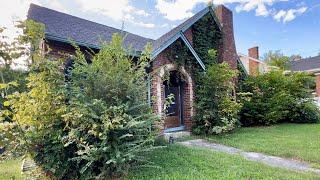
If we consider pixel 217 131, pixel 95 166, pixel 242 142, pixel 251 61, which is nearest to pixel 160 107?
→ pixel 217 131

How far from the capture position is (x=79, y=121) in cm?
613

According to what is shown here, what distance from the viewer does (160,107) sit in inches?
460

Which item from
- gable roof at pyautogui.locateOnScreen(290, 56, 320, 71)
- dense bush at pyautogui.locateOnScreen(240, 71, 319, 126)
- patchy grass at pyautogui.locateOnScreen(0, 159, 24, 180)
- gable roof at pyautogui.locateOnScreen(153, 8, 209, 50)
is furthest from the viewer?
gable roof at pyautogui.locateOnScreen(290, 56, 320, 71)

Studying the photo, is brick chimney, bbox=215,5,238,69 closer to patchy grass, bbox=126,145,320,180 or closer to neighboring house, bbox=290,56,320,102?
patchy grass, bbox=126,145,320,180

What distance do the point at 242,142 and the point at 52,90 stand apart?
23.4 feet

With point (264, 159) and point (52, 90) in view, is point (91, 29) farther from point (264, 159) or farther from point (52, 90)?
point (264, 159)

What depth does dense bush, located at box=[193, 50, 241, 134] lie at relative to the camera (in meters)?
12.3

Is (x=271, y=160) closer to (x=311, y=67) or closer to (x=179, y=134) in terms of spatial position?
(x=179, y=134)

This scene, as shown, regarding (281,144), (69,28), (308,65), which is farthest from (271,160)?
(308,65)

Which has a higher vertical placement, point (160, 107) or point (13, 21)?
point (13, 21)

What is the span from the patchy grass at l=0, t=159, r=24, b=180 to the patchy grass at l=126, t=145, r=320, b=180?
294 centimetres

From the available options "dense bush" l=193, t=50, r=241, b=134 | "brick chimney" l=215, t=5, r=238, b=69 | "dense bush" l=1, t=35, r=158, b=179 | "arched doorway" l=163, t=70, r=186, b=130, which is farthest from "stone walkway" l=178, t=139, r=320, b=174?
"brick chimney" l=215, t=5, r=238, b=69

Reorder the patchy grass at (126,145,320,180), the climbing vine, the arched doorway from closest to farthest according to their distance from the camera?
the patchy grass at (126,145,320,180), the climbing vine, the arched doorway

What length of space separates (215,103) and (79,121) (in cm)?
760
